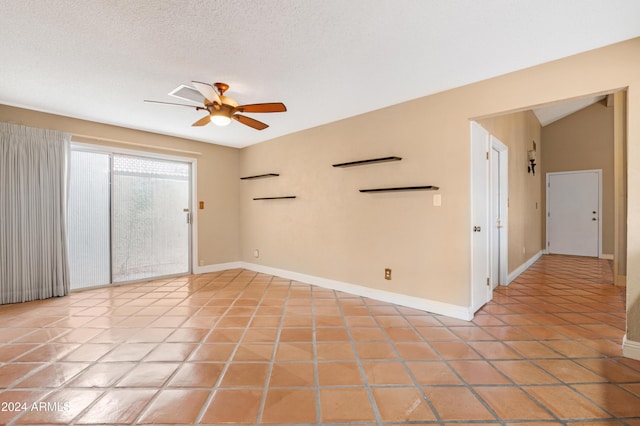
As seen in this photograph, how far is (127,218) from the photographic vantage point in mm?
4535

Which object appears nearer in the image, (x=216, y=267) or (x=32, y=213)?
(x=32, y=213)

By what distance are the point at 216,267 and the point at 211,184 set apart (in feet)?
5.19

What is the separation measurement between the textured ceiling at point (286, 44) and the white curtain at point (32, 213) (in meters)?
0.59

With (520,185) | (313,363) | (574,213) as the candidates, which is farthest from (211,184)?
(574,213)

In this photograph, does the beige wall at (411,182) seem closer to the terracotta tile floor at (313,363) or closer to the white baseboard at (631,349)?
the white baseboard at (631,349)

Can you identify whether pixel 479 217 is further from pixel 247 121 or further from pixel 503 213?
pixel 247 121

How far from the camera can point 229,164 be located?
5.71m

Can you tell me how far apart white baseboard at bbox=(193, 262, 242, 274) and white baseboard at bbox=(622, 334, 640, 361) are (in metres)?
5.34

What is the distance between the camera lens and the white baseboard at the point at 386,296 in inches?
119

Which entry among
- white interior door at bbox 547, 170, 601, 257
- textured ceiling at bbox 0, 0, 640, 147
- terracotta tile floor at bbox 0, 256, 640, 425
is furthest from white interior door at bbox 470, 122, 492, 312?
white interior door at bbox 547, 170, 601, 257

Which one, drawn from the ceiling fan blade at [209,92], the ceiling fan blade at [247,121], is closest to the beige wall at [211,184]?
the ceiling fan blade at [247,121]

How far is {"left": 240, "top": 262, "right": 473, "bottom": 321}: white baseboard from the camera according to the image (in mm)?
3016

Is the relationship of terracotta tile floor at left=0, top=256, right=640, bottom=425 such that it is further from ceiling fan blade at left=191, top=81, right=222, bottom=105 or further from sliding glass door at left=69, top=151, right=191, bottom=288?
ceiling fan blade at left=191, top=81, right=222, bottom=105

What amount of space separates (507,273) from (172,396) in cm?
452
